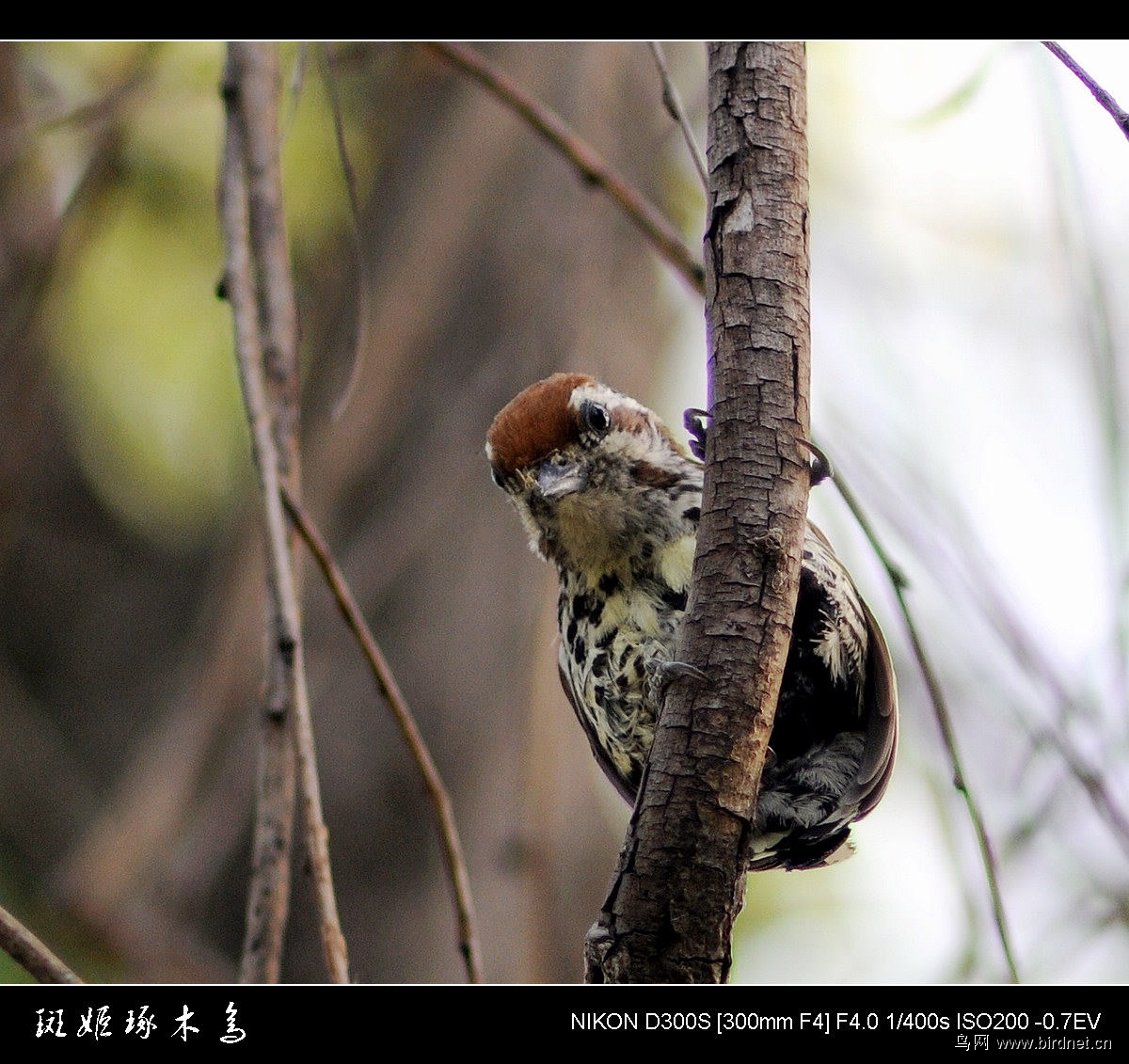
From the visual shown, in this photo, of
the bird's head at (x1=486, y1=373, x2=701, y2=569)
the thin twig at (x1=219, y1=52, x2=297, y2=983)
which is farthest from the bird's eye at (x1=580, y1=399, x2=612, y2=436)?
the thin twig at (x1=219, y1=52, x2=297, y2=983)

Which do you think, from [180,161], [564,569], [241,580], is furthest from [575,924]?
[180,161]

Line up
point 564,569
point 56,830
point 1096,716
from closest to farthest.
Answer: point 1096,716, point 564,569, point 56,830

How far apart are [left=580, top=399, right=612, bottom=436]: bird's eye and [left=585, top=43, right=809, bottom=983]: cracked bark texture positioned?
1.26 metres

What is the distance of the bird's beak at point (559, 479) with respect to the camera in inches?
129

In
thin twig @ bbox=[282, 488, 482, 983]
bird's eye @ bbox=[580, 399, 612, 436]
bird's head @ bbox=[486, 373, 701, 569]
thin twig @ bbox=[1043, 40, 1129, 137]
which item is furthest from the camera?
bird's eye @ bbox=[580, 399, 612, 436]

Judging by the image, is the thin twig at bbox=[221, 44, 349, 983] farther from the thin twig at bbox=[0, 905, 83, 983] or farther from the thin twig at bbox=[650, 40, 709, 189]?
the thin twig at bbox=[650, 40, 709, 189]

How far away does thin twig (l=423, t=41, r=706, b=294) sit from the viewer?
10.2ft

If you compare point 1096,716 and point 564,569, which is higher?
point 564,569

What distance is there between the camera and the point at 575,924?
5.53 m

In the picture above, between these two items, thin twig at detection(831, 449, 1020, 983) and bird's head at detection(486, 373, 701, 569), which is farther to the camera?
bird's head at detection(486, 373, 701, 569)

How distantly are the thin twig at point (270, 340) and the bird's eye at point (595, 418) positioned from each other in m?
0.83

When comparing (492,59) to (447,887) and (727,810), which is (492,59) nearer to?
(447,887)
